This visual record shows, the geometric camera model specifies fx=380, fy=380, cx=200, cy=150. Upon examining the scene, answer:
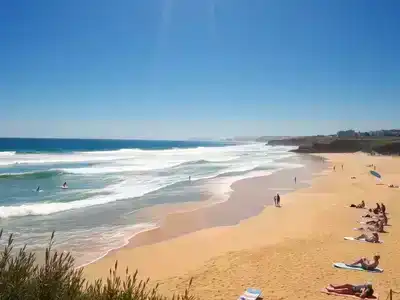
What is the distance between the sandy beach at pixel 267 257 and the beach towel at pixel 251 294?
319mm

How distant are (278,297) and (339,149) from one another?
82.2 metres

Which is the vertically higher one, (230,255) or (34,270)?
(34,270)

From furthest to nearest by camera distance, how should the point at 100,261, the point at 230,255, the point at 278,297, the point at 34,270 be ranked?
the point at 230,255, the point at 100,261, the point at 278,297, the point at 34,270

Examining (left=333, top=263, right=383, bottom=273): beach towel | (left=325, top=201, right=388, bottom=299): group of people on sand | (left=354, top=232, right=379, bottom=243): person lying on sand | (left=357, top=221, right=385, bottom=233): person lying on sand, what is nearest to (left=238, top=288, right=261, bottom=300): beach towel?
(left=325, top=201, right=388, bottom=299): group of people on sand

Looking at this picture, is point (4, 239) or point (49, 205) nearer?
point (4, 239)

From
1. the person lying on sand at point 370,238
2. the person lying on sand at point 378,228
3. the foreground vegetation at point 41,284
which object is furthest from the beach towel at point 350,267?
the foreground vegetation at point 41,284

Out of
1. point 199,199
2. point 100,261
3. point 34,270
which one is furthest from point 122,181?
point 34,270

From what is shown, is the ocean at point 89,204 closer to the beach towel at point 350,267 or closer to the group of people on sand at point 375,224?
the beach towel at point 350,267

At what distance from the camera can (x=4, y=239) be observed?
13.3m

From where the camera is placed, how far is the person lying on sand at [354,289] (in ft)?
29.2

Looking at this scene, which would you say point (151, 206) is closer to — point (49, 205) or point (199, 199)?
point (199, 199)

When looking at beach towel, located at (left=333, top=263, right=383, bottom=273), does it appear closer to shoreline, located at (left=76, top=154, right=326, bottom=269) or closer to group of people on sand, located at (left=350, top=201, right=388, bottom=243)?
group of people on sand, located at (left=350, top=201, right=388, bottom=243)

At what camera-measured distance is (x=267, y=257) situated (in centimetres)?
1211

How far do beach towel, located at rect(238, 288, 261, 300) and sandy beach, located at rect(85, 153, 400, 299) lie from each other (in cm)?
32
